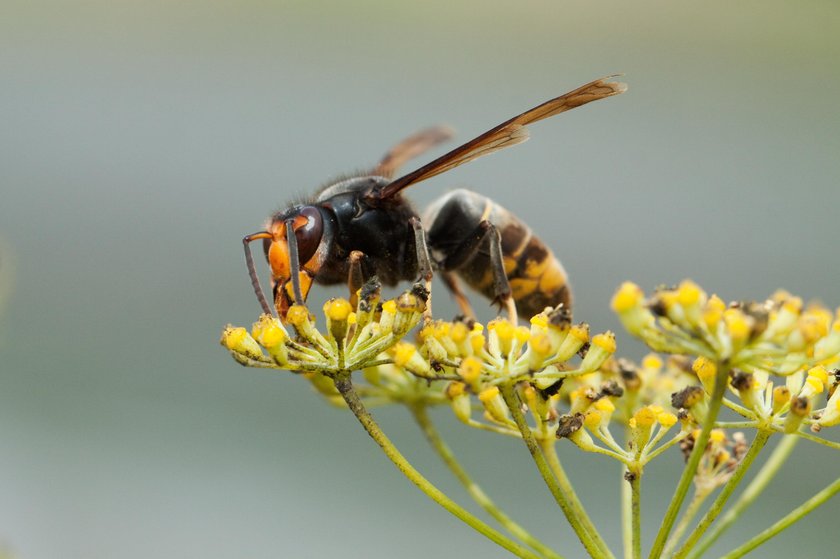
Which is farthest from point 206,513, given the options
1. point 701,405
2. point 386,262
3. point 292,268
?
point 701,405

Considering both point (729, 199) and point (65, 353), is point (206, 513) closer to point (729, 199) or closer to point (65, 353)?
point (65, 353)

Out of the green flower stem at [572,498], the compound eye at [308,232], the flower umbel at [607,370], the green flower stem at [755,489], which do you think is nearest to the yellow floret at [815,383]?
the flower umbel at [607,370]

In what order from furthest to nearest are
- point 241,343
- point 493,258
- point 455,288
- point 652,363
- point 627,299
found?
point 455,288 → point 493,258 → point 652,363 → point 241,343 → point 627,299

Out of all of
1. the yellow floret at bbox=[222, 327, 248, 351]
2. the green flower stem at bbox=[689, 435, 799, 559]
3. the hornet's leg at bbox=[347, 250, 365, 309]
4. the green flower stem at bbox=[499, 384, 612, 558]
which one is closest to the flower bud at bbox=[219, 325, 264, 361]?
the yellow floret at bbox=[222, 327, 248, 351]

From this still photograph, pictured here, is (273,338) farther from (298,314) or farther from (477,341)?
(477,341)

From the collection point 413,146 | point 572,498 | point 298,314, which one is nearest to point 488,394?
point 572,498

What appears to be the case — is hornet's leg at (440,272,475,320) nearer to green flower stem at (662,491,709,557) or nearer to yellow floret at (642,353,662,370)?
yellow floret at (642,353,662,370)
